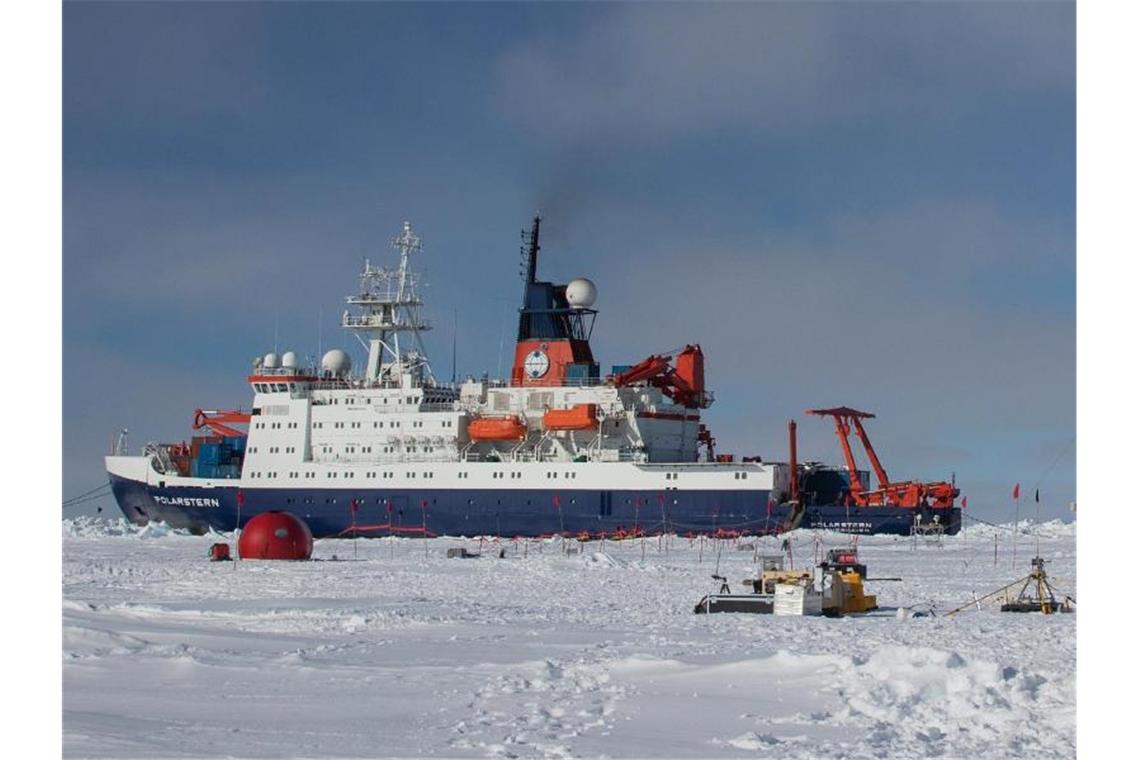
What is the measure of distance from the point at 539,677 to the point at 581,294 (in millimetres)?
38465

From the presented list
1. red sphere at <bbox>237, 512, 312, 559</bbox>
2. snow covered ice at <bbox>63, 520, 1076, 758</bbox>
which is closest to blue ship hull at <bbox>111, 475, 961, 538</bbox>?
red sphere at <bbox>237, 512, 312, 559</bbox>

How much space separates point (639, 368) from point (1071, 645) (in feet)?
111

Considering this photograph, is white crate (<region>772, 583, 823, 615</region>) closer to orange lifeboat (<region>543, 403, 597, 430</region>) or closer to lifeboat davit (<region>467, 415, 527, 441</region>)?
orange lifeboat (<region>543, 403, 597, 430</region>)

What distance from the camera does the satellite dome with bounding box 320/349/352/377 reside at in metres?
52.7

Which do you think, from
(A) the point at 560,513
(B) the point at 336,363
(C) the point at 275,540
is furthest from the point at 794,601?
(B) the point at 336,363

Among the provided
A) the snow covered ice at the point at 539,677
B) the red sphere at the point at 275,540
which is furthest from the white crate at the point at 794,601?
the red sphere at the point at 275,540

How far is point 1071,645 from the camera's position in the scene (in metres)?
14.1

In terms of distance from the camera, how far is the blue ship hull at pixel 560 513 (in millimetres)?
44156

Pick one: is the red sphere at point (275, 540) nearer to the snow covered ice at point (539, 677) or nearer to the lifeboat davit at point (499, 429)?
the snow covered ice at point (539, 677)

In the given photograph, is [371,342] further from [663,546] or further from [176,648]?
[176,648]

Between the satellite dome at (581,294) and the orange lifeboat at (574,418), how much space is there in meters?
4.92

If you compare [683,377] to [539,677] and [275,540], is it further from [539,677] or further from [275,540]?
[539,677]

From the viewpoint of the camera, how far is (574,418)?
→ 4600 centimetres

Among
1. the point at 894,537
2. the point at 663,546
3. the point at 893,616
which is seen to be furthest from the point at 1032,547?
the point at 893,616
